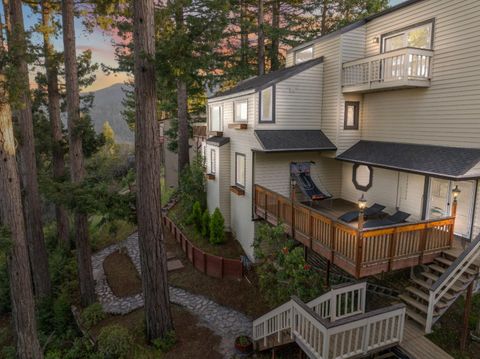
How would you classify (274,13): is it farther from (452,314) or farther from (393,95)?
(452,314)

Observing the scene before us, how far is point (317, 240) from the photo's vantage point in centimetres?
849

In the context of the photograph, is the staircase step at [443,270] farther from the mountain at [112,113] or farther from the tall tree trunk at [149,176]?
the mountain at [112,113]

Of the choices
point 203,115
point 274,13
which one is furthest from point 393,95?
point 203,115

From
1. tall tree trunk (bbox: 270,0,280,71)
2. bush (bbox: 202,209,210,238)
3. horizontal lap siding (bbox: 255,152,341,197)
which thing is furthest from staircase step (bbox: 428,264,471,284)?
tall tree trunk (bbox: 270,0,280,71)

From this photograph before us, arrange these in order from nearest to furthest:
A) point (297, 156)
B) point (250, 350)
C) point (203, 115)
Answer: point (250, 350), point (297, 156), point (203, 115)

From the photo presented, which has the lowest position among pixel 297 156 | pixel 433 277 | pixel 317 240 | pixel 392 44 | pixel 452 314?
pixel 452 314

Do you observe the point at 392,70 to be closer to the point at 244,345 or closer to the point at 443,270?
the point at 443,270

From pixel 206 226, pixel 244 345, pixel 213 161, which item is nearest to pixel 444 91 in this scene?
pixel 244 345

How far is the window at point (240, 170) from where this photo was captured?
517 inches

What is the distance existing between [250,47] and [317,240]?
661 inches

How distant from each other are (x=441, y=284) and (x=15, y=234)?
391 inches

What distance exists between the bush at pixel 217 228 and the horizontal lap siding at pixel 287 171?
107 inches

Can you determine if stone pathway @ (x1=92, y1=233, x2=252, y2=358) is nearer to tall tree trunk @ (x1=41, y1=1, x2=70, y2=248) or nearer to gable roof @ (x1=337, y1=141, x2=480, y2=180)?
tall tree trunk @ (x1=41, y1=1, x2=70, y2=248)

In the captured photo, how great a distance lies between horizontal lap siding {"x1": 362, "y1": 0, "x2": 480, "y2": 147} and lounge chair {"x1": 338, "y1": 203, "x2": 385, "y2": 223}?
2528 millimetres
